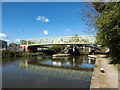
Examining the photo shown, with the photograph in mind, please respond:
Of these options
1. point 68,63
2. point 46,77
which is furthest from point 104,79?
point 68,63

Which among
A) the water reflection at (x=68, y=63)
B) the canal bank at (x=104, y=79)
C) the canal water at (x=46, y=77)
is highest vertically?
the canal bank at (x=104, y=79)

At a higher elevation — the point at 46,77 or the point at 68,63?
the point at 46,77

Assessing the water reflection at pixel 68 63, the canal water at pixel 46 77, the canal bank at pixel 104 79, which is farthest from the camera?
the water reflection at pixel 68 63

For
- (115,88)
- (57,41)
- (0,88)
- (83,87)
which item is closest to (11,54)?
(57,41)

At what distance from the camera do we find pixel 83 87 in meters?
7.72

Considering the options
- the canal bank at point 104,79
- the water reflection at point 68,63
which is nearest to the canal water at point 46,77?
the water reflection at point 68,63

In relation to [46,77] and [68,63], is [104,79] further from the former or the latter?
[68,63]

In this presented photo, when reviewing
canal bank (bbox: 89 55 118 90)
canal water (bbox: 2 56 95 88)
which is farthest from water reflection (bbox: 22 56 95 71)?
canal bank (bbox: 89 55 118 90)

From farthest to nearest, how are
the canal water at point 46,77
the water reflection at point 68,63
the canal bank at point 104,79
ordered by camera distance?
the water reflection at point 68,63
the canal water at point 46,77
the canal bank at point 104,79

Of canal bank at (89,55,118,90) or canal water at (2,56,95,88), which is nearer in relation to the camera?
canal bank at (89,55,118,90)

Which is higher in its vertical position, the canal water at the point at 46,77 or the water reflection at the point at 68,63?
the canal water at the point at 46,77

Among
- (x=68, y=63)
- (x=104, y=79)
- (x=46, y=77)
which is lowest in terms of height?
(x=68, y=63)

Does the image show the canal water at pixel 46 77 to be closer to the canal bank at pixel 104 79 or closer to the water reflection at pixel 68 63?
the water reflection at pixel 68 63

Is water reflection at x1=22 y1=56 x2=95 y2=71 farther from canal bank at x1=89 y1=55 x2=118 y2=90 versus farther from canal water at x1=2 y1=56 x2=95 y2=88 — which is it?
canal bank at x1=89 y1=55 x2=118 y2=90
